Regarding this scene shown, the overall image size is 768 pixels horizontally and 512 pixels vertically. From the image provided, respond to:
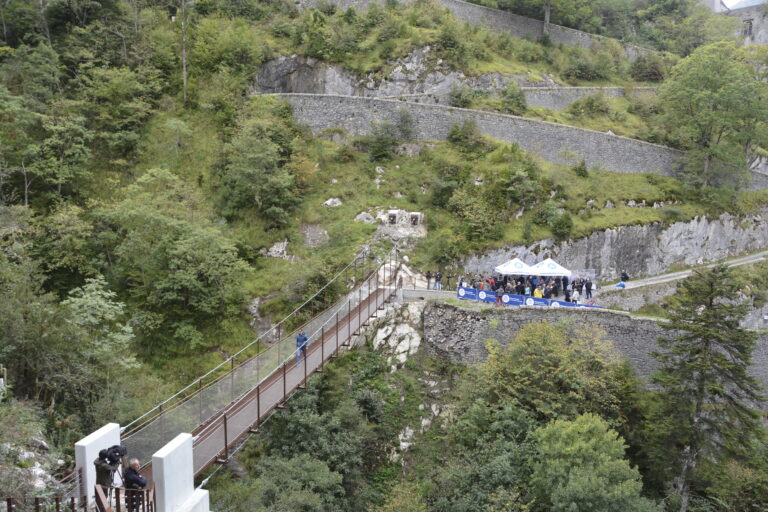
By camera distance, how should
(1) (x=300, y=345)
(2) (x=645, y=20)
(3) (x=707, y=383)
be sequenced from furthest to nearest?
(2) (x=645, y=20)
(3) (x=707, y=383)
(1) (x=300, y=345)

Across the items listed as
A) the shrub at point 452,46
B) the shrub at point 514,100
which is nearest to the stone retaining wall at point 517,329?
the shrub at point 514,100

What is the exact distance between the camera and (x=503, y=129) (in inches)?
1063

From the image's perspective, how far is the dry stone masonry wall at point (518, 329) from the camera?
1772cm

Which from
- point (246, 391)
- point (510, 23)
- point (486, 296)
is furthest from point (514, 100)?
point (246, 391)

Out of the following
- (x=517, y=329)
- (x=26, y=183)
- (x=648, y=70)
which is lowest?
(x=517, y=329)

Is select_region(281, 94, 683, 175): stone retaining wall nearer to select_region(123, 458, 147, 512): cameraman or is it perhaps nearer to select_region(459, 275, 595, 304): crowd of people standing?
select_region(459, 275, 595, 304): crowd of people standing

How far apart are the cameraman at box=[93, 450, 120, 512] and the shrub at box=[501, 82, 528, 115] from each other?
2716 cm

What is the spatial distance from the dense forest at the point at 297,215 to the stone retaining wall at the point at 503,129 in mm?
827

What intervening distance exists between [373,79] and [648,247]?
17169 millimetres

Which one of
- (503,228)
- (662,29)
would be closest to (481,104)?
(503,228)

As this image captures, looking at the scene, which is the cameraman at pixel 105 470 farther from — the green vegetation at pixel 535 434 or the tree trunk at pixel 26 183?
the tree trunk at pixel 26 183

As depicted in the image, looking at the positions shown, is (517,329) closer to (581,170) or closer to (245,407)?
(245,407)

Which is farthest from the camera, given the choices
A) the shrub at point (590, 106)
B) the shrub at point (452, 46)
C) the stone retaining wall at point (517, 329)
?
the shrub at point (590, 106)

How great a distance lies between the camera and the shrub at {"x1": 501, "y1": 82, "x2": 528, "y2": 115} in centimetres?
3058
